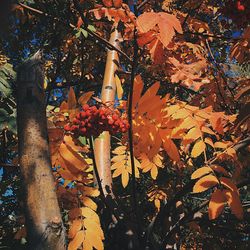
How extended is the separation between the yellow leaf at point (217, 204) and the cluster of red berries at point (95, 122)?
0.70 meters

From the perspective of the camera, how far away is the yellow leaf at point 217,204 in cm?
184

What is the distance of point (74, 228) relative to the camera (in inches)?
80.5

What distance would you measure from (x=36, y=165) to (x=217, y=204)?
1.04 metres

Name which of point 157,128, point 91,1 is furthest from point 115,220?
point 91,1

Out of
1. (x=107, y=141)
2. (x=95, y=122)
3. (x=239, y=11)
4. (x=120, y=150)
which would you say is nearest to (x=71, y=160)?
(x=95, y=122)

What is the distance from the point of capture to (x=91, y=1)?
180 inches

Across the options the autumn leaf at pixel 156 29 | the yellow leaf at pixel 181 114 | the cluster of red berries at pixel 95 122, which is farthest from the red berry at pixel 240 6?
the cluster of red berries at pixel 95 122

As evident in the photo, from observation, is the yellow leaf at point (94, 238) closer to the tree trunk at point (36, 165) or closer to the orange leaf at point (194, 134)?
the tree trunk at point (36, 165)

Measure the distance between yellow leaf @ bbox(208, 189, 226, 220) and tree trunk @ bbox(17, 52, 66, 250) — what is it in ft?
2.85

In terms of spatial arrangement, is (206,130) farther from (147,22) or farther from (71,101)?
(71,101)

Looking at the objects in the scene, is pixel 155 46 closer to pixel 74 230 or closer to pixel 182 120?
pixel 182 120

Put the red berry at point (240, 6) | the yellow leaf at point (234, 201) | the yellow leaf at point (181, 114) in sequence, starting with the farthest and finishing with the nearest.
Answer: the red berry at point (240, 6), the yellow leaf at point (181, 114), the yellow leaf at point (234, 201)

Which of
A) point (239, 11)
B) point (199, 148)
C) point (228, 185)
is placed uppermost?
point (239, 11)

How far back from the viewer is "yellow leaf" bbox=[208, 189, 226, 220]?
1.84m
